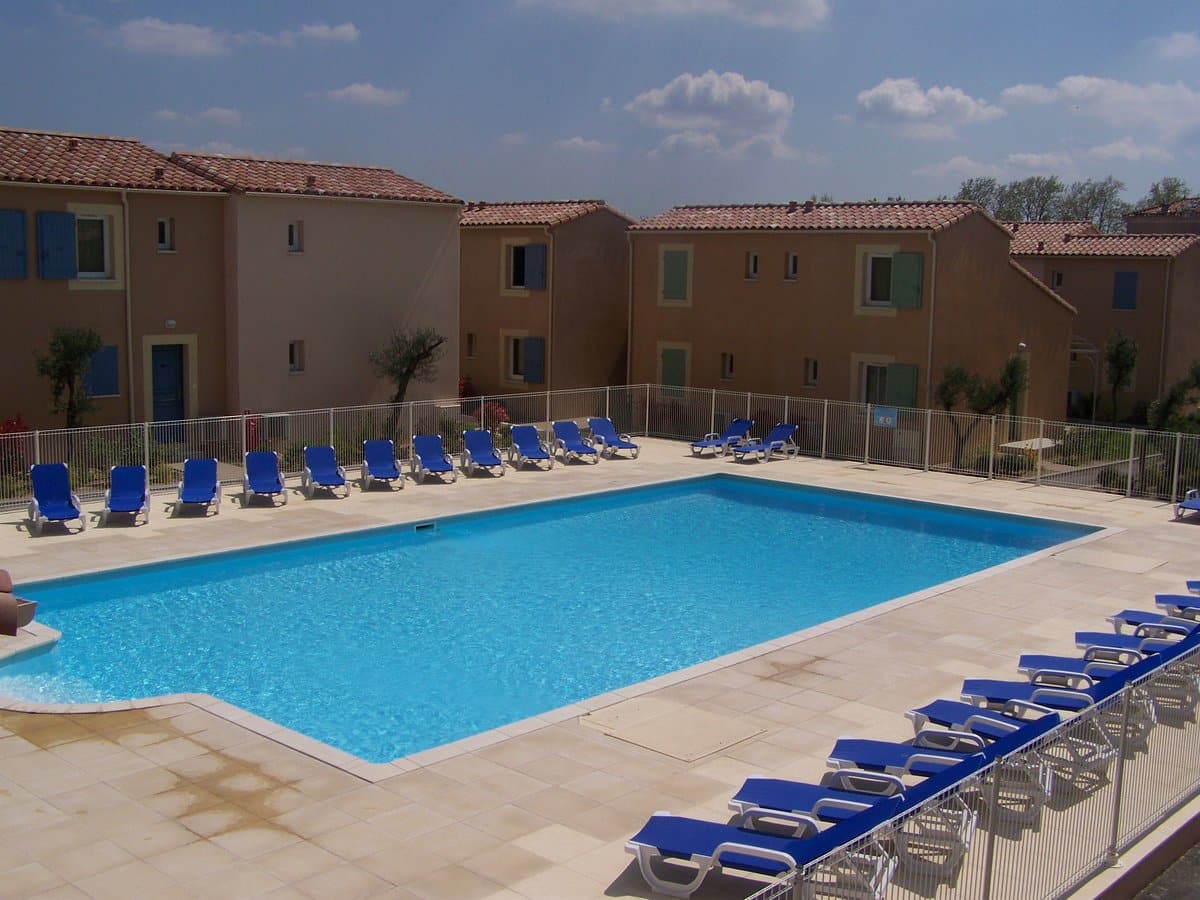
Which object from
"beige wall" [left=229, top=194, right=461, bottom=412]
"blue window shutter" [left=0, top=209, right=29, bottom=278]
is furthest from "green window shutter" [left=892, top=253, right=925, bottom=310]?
"blue window shutter" [left=0, top=209, right=29, bottom=278]

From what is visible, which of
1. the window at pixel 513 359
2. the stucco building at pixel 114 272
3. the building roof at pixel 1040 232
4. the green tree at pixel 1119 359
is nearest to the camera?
the stucco building at pixel 114 272

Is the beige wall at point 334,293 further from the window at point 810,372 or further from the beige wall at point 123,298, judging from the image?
the window at point 810,372

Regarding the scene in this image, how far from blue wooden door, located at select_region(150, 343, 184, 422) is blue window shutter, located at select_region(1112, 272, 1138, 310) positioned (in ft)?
91.0

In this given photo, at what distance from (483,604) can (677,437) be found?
561 inches

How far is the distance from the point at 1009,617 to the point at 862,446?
12243 millimetres

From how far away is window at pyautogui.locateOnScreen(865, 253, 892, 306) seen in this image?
92.2 feet

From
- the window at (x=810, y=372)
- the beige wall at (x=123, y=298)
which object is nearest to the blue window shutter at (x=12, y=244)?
the beige wall at (x=123, y=298)

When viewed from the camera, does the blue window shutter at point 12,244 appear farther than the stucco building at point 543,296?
No

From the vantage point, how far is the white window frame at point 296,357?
2659 centimetres

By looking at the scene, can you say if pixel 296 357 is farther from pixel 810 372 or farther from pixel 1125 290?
pixel 1125 290

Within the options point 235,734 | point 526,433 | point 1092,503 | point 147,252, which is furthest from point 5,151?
point 1092,503

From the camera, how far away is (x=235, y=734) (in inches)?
405

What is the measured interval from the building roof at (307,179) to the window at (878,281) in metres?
9.73

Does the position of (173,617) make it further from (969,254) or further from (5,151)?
(969,254)
